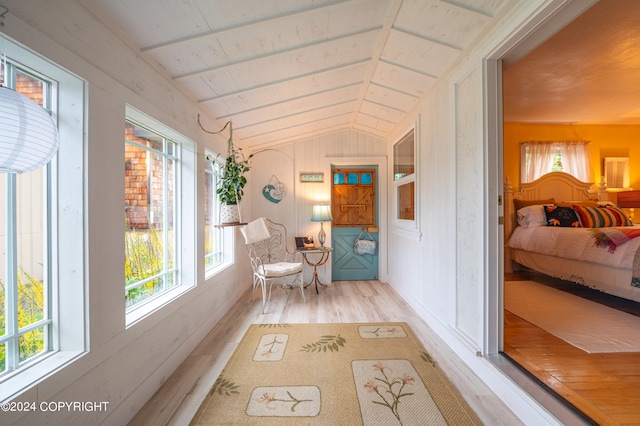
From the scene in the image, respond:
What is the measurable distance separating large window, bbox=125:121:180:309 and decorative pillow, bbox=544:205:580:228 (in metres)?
5.04

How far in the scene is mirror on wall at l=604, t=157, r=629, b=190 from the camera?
4.75m

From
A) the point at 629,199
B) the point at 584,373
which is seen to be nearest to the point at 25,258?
the point at 584,373

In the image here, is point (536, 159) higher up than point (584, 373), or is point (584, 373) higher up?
point (536, 159)

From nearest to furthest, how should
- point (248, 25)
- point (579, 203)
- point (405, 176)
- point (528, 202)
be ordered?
1. point (248, 25)
2. point (405, 176)
3. point (579, 203)
4. point (528, 202)

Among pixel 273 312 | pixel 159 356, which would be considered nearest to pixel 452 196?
pixel 273 312

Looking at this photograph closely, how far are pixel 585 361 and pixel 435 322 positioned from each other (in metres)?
1.06

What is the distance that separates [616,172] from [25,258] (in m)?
7.44

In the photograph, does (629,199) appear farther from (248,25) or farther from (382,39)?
(248,25)

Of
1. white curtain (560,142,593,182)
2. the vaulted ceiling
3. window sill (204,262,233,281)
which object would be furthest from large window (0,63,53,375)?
white curtain (560,142,593,182)

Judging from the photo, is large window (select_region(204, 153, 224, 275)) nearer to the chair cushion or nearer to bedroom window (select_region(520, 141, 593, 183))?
the chair cushion

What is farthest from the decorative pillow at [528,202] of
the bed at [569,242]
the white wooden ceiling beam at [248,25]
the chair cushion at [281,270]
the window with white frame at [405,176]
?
the white wooden ceiling beam at [248,25]

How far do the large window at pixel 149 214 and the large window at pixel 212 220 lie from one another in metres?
0.63

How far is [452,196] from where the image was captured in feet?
7.66

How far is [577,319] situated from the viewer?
257cm
